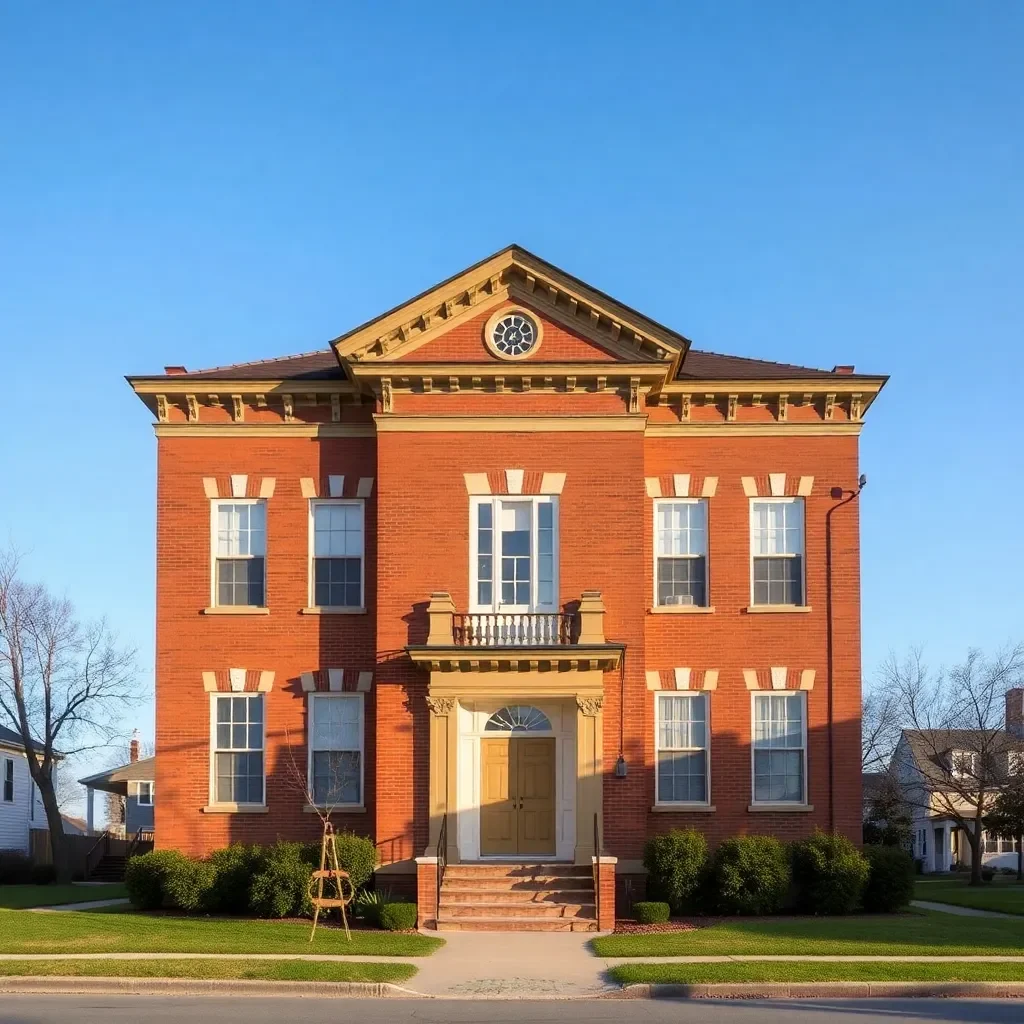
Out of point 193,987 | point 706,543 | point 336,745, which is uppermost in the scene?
point 706,543

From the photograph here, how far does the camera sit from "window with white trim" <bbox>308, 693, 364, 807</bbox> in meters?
27.0

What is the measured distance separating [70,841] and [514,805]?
26.6 metres

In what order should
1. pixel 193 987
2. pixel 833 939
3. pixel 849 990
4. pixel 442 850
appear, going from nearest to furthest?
pixel 849 990 → pixel 193 987 → pixel 833 939 → pixel 442 850

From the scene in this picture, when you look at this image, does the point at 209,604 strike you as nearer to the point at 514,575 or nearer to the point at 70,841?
the point at 514,575

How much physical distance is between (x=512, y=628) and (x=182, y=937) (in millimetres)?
7847

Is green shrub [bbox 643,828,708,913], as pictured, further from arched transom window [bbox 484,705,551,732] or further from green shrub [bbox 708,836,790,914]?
arched transom window [bbox 484,705,551,732]

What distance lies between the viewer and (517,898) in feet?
79.2

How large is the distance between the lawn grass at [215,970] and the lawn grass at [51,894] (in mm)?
10183

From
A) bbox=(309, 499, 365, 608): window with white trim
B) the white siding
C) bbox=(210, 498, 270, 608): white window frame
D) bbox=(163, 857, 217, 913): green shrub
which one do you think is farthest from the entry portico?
the white siding

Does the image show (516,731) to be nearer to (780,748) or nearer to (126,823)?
(780,748)

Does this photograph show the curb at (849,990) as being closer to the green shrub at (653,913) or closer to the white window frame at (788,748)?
the green shrub at (653,913)

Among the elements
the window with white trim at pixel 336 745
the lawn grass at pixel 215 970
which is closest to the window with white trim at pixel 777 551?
the window with white trim at pixel 336 745

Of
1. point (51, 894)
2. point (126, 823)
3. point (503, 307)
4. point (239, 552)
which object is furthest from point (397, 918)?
point (126, 823)

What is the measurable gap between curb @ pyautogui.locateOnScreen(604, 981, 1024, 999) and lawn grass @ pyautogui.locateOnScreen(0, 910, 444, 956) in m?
4.60
